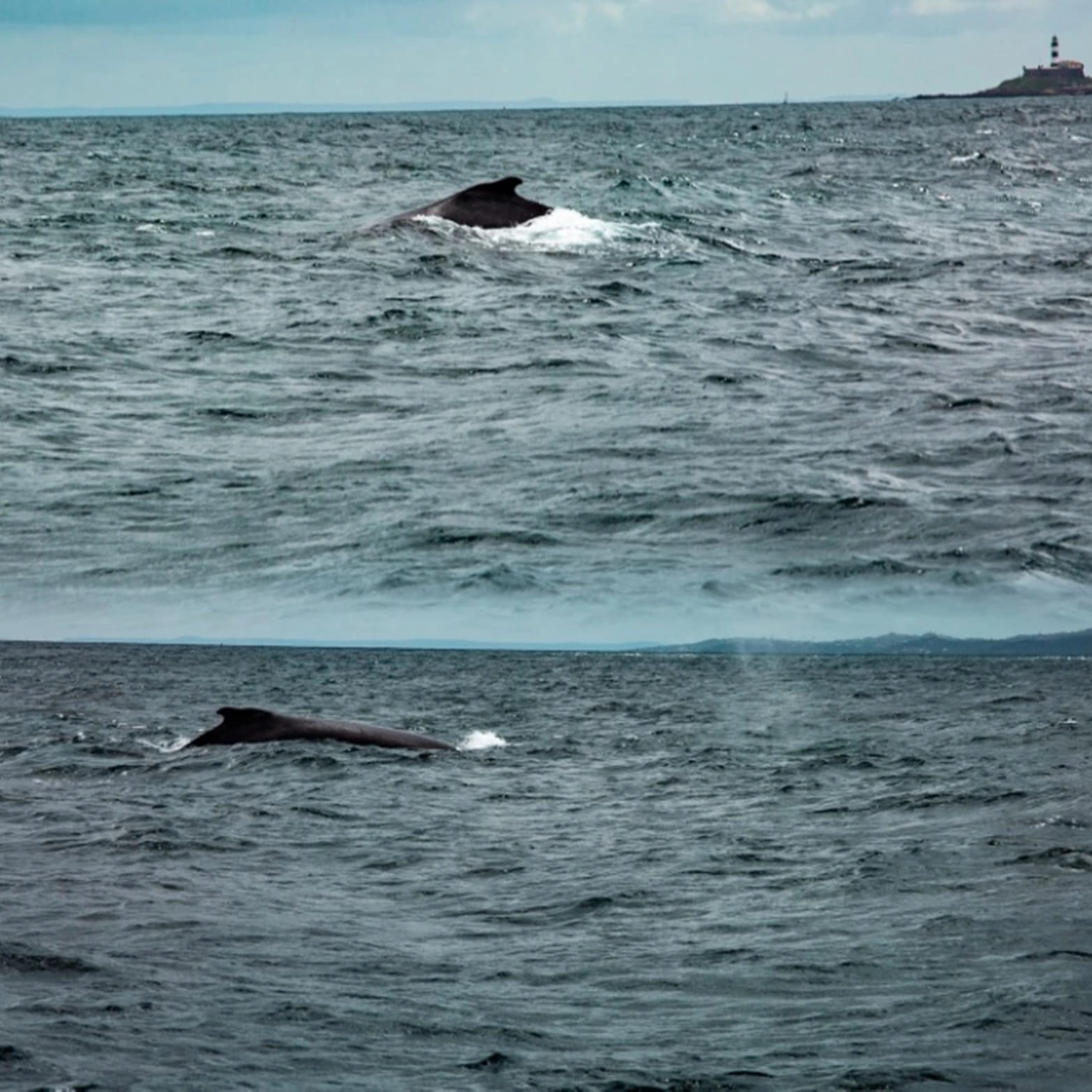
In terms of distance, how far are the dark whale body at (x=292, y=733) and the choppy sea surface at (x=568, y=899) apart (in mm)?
320

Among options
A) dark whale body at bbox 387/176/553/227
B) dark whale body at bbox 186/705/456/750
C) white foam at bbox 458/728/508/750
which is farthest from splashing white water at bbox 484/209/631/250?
dark whale body at bbox 186/705/456/750

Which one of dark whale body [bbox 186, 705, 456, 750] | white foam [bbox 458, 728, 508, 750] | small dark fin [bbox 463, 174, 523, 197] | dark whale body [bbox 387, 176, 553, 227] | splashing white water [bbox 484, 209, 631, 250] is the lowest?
white foam [bbox 458, 728, 508, 750]

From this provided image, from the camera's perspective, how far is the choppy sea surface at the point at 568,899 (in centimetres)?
940

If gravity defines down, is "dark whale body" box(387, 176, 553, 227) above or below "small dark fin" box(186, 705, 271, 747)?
above

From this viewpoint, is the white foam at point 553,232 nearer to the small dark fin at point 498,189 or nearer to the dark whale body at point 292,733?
the small dark fin at point 498,189

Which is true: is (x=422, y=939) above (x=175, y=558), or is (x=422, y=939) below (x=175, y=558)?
below

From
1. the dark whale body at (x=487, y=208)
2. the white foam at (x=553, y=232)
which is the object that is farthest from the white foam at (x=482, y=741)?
the dark whale body at (x=487, y=208)

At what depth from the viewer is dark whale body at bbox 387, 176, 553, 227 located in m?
35.7

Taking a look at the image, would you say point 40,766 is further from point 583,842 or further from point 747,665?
point 747,665

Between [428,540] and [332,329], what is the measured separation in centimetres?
590

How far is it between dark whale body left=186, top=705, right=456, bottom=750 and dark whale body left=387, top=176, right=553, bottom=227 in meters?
16.5

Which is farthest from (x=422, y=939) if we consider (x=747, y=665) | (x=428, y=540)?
(x=747, y=665)

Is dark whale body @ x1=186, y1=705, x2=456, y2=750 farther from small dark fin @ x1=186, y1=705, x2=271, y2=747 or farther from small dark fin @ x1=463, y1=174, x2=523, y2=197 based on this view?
small dark fin @ x1=463, y1=174, x2=523, y2=197

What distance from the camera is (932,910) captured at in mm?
12047
